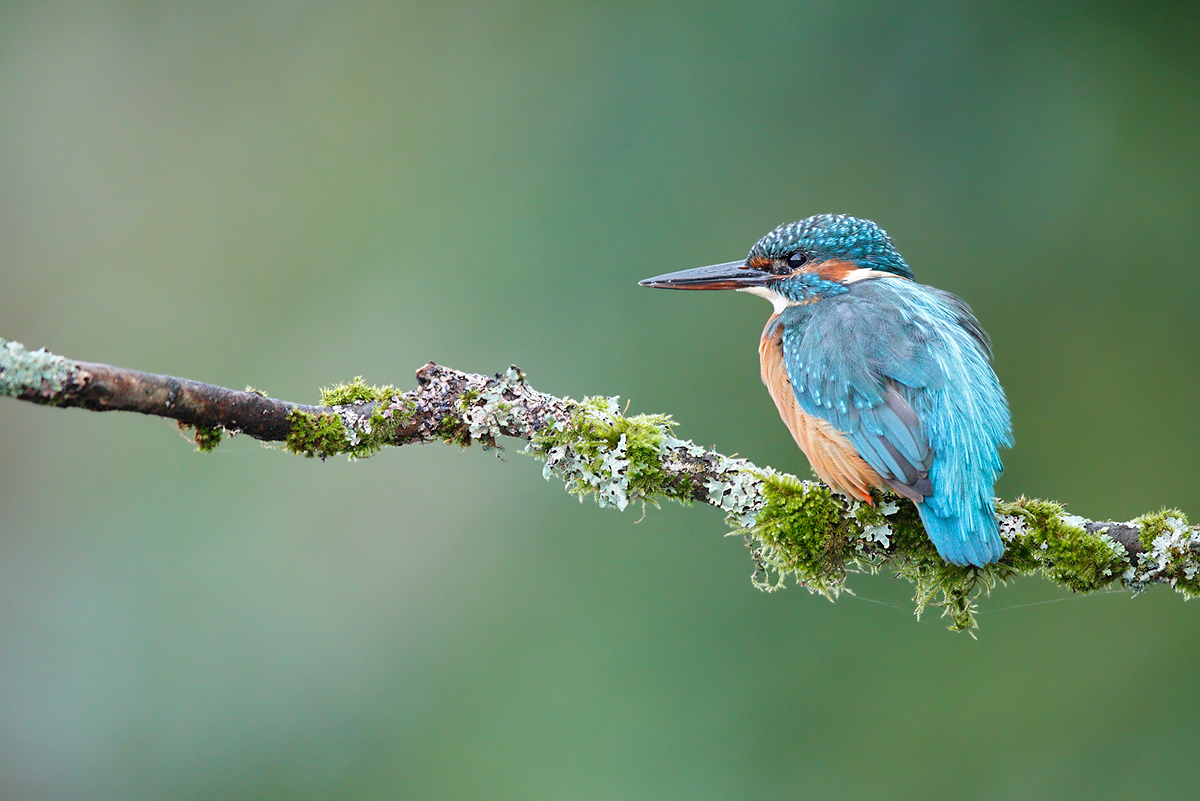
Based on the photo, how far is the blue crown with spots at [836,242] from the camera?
236 centimetres

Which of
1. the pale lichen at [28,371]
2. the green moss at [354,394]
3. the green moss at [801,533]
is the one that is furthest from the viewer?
the green moss at [801,533]

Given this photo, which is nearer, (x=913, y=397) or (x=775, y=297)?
(x=913, y=397)

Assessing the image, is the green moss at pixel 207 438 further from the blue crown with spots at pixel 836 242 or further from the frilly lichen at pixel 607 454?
the blue crown with spots at pixel 836 242

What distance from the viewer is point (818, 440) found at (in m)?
2.01

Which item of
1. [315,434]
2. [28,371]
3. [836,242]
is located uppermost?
[836,242]

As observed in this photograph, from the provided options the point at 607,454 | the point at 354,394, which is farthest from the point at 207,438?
the point at 607,454

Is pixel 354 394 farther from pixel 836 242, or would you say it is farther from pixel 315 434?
pixel 836 242

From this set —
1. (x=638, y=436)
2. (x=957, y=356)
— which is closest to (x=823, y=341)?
(x=957, y=356)

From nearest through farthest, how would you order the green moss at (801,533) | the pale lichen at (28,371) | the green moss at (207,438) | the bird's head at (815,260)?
the pale lichen at (28,371) < the green moss at (207,438) < the green moss at (801,533) < the bird's head at (815,260)

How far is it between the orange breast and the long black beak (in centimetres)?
20

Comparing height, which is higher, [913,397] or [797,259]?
[797,259]

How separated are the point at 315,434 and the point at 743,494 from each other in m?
0.84

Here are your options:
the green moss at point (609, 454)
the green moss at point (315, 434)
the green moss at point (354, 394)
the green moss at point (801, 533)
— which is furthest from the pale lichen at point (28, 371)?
the green moss at point (801, 533)

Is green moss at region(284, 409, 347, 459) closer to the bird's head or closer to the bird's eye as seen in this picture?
the bird's head
